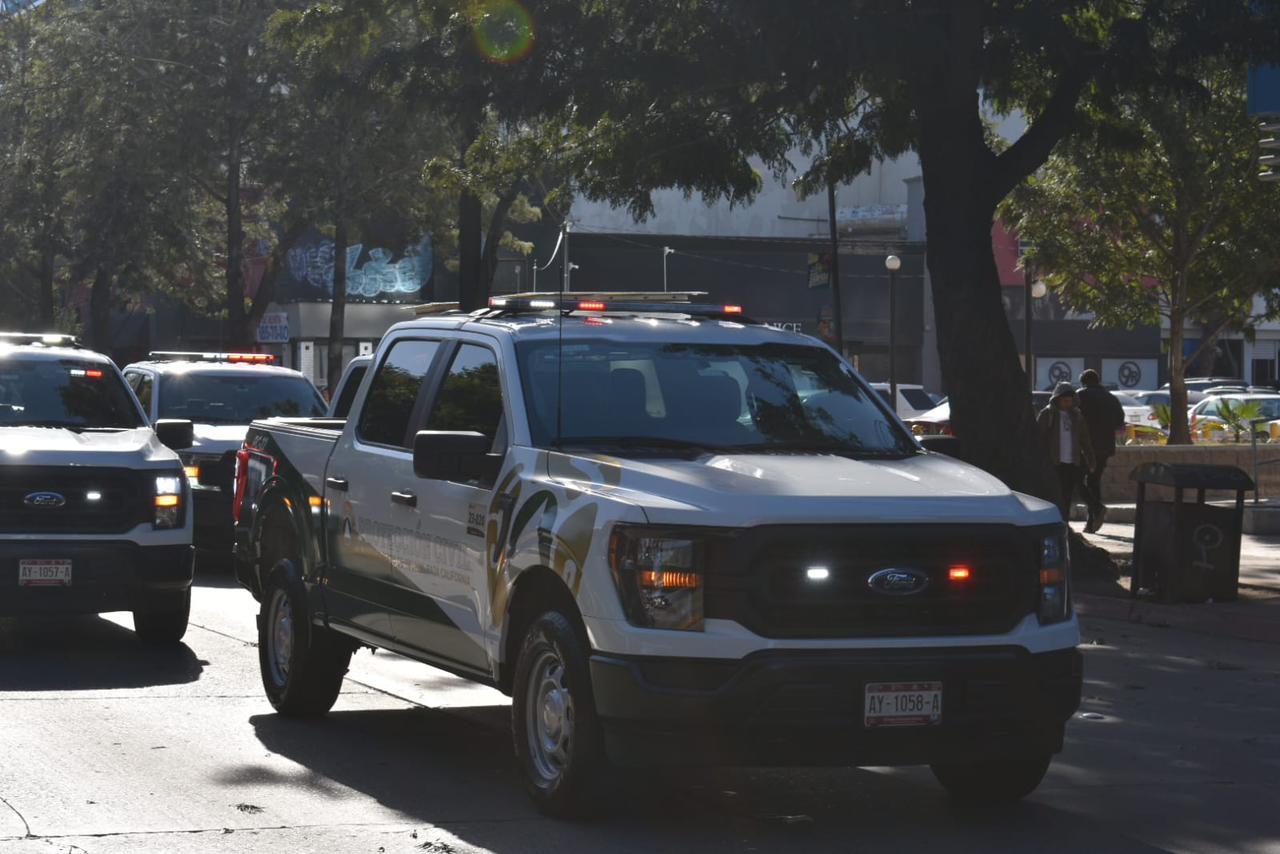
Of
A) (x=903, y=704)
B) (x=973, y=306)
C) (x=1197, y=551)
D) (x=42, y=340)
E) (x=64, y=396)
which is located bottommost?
(x=1197, y=551)

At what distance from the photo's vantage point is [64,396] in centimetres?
1320

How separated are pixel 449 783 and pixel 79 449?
4.89 meters

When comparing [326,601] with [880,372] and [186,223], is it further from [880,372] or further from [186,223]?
[880,372]

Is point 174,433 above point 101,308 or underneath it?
underneath

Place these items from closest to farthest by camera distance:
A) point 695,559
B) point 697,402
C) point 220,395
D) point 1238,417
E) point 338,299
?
point 695,559 → point 697,402 → point 220,395 → point 1238,417 → point 338,299

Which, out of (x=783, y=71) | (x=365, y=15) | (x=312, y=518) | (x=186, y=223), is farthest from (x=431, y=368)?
(x=186, y=223)

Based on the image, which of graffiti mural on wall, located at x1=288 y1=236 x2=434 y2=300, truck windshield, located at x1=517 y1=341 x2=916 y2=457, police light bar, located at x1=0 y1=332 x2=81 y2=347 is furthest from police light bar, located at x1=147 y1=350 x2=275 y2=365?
graffiti mural on wall, located at x1=288 y1=236 x2=434 y2=300

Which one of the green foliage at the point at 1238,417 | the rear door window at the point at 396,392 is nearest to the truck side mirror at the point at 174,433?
the rear door window at the point at 396,392

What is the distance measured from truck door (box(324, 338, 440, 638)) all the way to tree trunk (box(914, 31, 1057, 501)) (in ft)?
28.7

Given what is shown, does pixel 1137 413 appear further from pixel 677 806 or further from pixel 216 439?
pixel 677 806

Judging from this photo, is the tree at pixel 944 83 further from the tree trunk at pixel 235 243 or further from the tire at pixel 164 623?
the tree trunk at pixel 235 243

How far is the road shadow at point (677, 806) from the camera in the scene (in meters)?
7.10

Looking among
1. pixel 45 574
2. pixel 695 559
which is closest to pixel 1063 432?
pixel 45 574

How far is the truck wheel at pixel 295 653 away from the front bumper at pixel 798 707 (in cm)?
312
